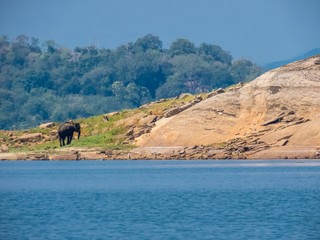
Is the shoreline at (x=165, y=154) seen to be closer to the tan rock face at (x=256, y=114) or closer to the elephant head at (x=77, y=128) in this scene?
the tan rock face at (x=256, y=114)

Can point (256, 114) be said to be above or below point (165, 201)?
above

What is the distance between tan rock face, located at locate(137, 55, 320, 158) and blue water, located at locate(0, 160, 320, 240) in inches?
255

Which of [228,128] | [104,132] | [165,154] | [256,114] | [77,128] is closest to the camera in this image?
[165,154]

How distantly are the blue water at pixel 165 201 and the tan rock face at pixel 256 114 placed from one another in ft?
21.3

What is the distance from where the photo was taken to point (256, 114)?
88.1 m

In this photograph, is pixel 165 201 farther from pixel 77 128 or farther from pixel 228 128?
pixel 77 128

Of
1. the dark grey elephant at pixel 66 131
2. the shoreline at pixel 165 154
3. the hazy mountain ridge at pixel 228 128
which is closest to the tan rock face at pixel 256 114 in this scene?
the hazy mountain ridge at pixel 228 128

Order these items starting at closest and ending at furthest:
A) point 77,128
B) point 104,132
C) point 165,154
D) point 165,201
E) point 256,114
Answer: point 165,201 → point 165,154 → point 256,114 → point 77,128 → point 104,132

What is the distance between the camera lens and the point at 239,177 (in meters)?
64.2

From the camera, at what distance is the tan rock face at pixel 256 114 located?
84.9 m

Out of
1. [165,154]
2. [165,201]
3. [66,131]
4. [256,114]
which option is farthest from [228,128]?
[165,201]

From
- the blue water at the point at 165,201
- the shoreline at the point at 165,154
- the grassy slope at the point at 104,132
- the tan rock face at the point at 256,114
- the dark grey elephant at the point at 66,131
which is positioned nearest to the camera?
the blue water at the point at 165,201

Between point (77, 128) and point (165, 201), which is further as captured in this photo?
point (77, 128)

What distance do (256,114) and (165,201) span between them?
128 ft
